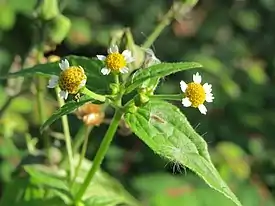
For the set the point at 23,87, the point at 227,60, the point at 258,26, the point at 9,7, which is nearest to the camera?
the point at 23,87

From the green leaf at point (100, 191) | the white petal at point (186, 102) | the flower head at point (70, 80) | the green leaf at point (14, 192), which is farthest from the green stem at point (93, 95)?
the green leaf at point (14, 192)

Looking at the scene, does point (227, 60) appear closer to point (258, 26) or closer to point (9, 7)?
point (258, 26)

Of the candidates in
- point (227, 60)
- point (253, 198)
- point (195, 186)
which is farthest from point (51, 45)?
point (227, 60)

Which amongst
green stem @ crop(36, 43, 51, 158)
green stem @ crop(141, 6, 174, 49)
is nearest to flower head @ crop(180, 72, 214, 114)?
green stem @ crop(141, 6, 174, 49)

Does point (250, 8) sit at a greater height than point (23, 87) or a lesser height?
→ greater

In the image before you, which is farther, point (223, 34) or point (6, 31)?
point (223, 34)

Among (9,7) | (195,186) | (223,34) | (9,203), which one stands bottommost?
(9,203)

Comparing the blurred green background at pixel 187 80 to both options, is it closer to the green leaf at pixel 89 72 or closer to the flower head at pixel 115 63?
Result: the green leaf at pixel 89 72
